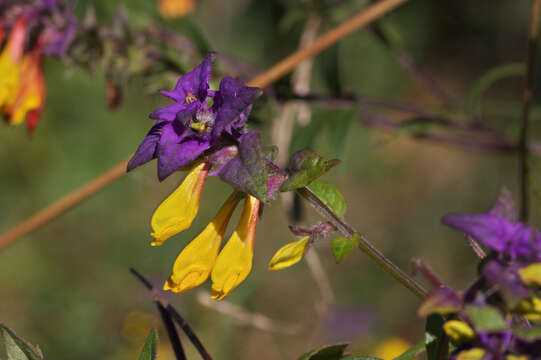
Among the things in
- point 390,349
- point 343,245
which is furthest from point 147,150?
point 390,349

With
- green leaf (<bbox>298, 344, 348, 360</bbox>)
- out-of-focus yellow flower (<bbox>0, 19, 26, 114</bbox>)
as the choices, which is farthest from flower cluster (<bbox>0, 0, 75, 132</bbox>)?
green leaf (<bbox>298, 344, 348, 360</bbox>)

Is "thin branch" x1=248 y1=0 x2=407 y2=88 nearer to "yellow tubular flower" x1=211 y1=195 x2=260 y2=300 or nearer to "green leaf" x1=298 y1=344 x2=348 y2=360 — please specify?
"yellow tubular flower" x1=211 y1=195 x2=260 y2=300

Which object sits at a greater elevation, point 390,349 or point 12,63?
point 12,63

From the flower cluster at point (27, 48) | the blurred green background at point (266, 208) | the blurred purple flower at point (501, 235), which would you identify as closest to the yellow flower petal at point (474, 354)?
the blurred purple flower at point (501, 235)

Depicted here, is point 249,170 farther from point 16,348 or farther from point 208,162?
point 16,348

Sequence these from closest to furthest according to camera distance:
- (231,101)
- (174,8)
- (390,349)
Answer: (231,101) < (174,8) < (390,349)

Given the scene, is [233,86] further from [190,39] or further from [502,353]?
[190,39]
